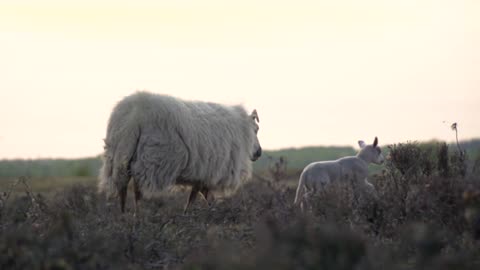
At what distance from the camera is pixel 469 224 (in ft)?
26.5

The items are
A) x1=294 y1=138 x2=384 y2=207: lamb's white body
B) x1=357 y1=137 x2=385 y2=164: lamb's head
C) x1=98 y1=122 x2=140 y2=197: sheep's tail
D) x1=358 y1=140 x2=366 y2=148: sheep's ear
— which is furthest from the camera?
x1=358 y1=140 x2=366 y2=148: sheep's ear

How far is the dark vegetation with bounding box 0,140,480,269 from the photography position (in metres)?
4.78

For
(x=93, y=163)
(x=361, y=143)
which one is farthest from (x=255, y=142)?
(x=93, y=163)

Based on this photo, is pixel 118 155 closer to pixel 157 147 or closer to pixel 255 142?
pixel 157 147

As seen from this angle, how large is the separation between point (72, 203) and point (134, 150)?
7.32 ft

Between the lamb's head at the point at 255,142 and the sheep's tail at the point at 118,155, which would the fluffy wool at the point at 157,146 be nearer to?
the sheep's tail at the point at 118,155

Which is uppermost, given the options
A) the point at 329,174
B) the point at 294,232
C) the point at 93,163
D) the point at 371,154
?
the point at 93,163

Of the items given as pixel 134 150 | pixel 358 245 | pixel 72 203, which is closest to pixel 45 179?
pixel 72 203

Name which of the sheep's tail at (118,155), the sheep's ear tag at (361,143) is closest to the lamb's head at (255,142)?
the sheep's ear tag at (361,143)

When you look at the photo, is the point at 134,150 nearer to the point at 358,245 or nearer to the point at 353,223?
the point at 353,223

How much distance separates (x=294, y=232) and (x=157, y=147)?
6.57 m

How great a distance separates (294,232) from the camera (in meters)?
5.29

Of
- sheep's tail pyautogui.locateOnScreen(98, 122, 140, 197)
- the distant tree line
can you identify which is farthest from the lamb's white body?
the distant tree line

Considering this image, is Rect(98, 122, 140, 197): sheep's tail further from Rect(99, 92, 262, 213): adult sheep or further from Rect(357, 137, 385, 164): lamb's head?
Rect(357, 137, 385, 164): lamb's head
